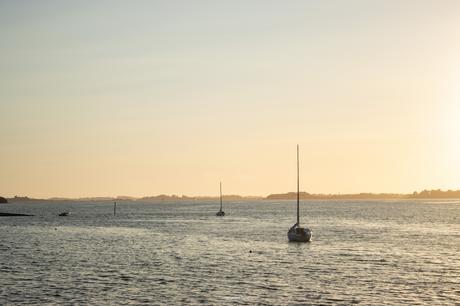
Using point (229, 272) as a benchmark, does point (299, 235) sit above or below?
above

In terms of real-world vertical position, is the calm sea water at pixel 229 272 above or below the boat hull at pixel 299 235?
below

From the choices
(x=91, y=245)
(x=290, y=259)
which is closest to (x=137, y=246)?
(x=91, y=245)

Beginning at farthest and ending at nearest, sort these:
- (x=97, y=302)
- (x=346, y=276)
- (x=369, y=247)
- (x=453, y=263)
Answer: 1. (x=369, y=247)
2. (x=453, y=263)
3. (x=346, y=276)
4. (x=97, y=302)

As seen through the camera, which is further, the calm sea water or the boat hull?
the boat hull

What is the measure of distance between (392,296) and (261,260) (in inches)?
1164

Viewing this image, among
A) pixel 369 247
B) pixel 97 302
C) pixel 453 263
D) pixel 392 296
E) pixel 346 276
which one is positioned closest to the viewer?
pixel 97 302

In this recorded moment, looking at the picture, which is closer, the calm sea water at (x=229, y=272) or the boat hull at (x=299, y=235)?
the calm sea water at (x=229, y=272)

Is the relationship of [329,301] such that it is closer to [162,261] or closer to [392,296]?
[392,296]

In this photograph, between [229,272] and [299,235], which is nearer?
[229,272]

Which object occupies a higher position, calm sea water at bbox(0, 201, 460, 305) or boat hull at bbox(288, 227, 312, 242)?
boat hull at bbox(288, 227, 312, 242)

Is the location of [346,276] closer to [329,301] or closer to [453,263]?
[329,301]

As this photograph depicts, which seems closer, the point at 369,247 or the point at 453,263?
the point at 453,263

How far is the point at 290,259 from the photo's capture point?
84.4 metres

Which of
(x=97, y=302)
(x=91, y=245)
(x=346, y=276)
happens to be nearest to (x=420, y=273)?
(x=346, y=276)
